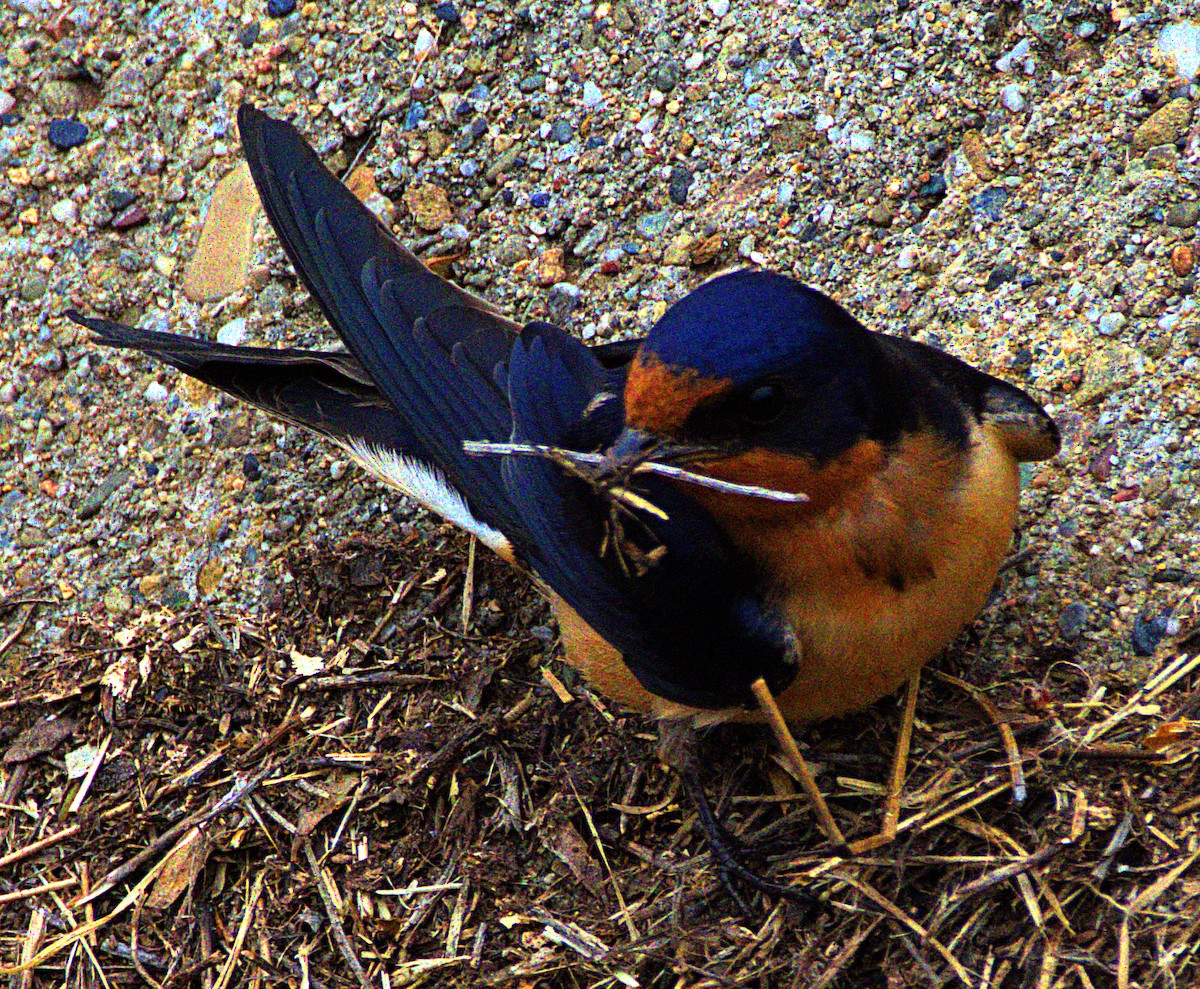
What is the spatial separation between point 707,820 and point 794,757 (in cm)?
35

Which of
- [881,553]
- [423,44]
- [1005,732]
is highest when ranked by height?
[423,44]

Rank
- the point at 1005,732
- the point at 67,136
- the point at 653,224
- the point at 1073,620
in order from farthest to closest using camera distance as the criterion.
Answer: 1. the point at 67,136
2. the point at 653,224
3. the point at 1073,620
4. the point at 1005,732

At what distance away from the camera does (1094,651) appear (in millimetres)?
3273

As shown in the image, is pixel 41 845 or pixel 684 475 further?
pixel 41 845

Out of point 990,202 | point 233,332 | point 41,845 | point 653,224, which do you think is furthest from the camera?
point 233,332

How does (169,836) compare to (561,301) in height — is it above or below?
below

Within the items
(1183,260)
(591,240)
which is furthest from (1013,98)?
(591,240)

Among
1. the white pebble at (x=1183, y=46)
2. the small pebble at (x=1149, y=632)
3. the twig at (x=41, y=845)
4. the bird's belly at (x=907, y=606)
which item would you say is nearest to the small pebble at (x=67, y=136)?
the twig at (x=41, y=845)

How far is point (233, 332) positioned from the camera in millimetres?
4223

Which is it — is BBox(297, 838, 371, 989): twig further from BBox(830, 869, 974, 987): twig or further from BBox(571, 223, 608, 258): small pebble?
BBox(571, 223, 608, 258): small pebble

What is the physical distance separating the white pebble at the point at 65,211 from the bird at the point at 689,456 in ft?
2.90

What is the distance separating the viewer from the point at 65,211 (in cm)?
446

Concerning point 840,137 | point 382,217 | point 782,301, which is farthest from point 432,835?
point 840,137

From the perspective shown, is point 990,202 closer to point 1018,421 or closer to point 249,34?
point 1018,421
